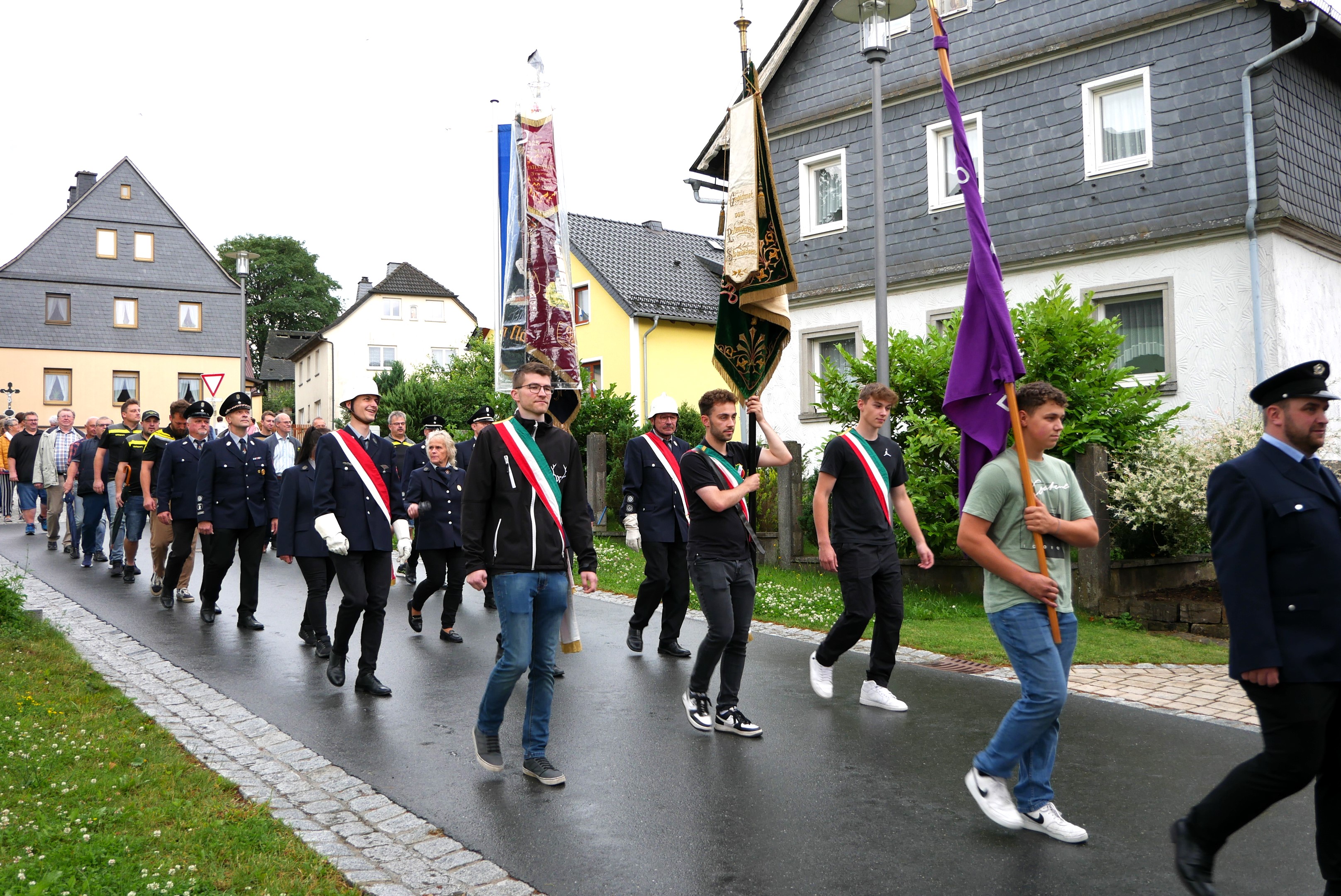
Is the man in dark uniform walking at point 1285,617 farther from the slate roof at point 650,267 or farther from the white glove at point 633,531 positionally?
the slate roof at point 650,267

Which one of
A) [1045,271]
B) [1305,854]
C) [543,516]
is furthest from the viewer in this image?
[1045,271]

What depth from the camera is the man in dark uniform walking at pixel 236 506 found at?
34.0 feet

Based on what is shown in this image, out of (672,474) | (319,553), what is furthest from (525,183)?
(319,553)

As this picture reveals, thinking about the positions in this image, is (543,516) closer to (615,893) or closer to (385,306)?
(615,893)

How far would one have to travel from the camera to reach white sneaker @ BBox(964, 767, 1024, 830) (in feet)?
15.5

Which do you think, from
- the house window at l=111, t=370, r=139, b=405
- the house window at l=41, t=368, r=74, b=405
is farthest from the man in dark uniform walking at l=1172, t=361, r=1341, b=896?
the house window at l=41, t=368, r=74, b=405

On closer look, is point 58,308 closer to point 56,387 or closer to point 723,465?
point 56,387

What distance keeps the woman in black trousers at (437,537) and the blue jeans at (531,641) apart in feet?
14.4

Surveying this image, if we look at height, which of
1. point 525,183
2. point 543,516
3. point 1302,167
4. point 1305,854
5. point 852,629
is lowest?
point 1305,854

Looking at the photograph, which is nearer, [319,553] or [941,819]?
[941,819]

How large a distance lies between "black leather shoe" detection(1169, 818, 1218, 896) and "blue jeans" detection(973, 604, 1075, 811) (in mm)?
696

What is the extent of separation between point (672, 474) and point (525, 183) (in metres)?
2.67

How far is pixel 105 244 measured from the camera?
49656mm

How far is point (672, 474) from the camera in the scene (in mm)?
9172
